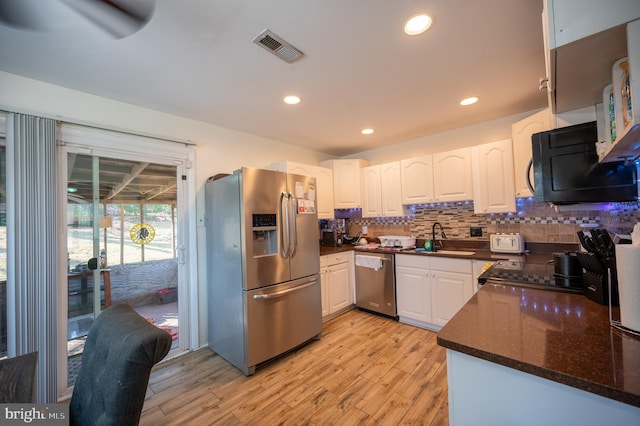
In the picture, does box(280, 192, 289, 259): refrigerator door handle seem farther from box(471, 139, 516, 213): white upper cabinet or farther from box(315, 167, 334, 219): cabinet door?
box(471, 139, 516, 213): white upper cabinet

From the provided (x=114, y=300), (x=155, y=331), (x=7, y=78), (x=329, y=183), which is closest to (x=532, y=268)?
(x=155, y=331)

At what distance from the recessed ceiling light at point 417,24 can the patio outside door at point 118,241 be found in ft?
7.70

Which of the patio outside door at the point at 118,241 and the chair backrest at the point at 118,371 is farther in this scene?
the patio outside door at the point at 118,241

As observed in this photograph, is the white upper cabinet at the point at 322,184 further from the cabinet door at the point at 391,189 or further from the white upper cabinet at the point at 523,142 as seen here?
the white upper cabinet at the point at 523,142

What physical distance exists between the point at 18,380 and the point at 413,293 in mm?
3005

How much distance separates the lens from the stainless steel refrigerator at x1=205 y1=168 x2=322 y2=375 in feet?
7.25

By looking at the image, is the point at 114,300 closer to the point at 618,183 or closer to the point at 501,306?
the point at 501,306

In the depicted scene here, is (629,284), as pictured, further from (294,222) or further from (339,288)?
(339,288)

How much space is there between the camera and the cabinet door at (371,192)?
363 centimetres

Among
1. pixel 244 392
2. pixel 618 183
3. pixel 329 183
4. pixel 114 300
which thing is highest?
pixel 329 183

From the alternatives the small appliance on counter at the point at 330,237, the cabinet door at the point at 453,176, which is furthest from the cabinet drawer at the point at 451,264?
the small appliance on counter at the point at 330,237

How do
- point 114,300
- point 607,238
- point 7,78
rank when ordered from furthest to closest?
point 114,300, point 7,78, point 607,238

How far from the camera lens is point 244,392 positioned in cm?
197

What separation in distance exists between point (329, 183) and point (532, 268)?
252 cm
